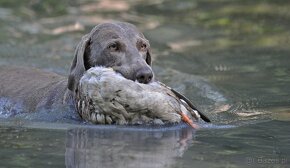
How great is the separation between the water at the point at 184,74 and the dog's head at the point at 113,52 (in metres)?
0.63

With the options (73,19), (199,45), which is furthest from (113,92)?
(73,19)

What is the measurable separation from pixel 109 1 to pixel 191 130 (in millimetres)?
11258

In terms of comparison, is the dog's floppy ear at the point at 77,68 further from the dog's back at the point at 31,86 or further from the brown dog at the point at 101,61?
the dog's back at the point at 31,86

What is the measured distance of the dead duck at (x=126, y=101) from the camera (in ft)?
22.9

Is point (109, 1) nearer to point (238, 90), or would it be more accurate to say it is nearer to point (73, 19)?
point (73, 19)

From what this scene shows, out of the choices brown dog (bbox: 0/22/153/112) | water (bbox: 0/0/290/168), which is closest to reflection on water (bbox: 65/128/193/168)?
water (bbox: 0/0/290/168)

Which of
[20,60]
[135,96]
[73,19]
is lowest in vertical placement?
[135,96]

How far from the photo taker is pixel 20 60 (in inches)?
485

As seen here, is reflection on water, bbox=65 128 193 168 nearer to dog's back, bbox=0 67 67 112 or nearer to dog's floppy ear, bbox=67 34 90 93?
dog's floppy ear, bbox=67 34 90 93

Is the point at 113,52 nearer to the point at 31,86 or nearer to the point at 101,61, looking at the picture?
the point at 101,61

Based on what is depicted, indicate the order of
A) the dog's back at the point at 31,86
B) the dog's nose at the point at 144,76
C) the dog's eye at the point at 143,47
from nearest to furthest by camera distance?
1. the dog's nose at the point at 144,76
2. the dog's eye at the point at 143,47
3. the dog's back at the point at 31,86

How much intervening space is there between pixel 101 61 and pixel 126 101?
1111 mm

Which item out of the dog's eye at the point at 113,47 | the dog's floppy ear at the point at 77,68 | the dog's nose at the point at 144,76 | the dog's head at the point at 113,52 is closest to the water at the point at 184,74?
the dog's floppy ear at the point at 77,68

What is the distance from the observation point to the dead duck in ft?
22.9
